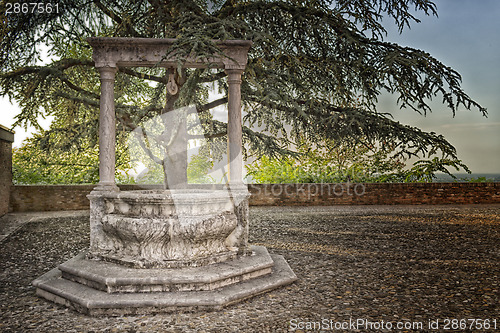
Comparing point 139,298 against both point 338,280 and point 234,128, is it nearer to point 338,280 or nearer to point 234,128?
point 338,280

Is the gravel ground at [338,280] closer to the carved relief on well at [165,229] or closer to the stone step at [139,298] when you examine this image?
the stone step at [139,298]

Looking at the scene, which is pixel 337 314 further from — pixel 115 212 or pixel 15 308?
pixel 15 308

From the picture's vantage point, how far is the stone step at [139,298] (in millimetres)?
3451

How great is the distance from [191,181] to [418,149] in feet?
27.9

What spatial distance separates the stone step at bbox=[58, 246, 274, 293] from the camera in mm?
3695

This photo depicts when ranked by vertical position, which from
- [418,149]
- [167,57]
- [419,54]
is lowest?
[418,149]

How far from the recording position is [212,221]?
13.8ft

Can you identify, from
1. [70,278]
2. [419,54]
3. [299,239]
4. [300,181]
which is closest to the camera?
[70,278]

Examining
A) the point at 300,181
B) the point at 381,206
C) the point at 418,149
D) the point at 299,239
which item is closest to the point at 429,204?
the point at 381,206

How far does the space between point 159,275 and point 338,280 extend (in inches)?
80.0

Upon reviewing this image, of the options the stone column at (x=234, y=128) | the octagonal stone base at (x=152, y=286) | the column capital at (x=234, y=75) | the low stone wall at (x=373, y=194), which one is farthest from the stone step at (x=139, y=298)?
the low stone wall at (x=373, y=194)

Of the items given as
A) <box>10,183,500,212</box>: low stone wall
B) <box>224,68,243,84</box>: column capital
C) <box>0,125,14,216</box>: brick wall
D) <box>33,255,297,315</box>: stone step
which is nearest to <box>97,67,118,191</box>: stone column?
<box>33,255,297,315</box>: stone step

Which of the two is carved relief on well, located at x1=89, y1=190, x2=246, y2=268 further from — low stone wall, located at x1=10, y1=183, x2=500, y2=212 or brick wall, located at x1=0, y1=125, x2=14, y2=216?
low stone wall, located at x1=10, y1=183, x2=500, y2=212

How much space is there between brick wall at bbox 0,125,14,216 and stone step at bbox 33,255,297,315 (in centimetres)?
787
